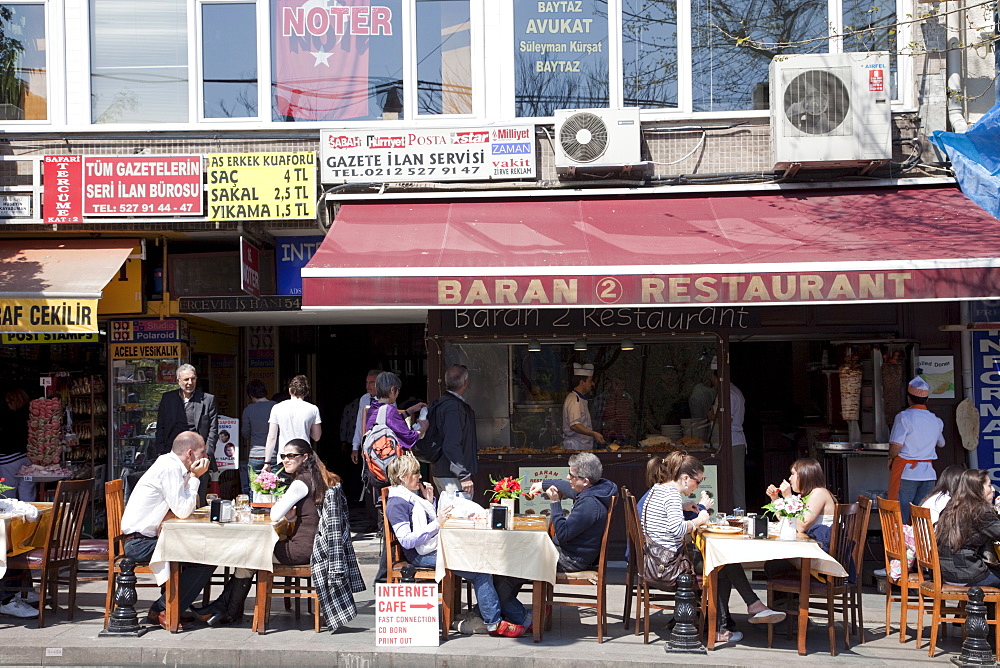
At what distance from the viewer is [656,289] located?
7969mm

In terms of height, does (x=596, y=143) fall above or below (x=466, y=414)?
above

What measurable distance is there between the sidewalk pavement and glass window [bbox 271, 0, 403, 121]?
536 cm

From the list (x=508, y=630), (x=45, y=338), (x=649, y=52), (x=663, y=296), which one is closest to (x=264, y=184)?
(x=45, y=338)

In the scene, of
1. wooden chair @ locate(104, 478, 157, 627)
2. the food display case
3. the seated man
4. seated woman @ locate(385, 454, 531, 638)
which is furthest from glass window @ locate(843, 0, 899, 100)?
wooden chair @ locate(104, 478, 157, 627)

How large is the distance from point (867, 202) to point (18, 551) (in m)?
8.05

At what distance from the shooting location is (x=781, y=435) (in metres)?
12.7

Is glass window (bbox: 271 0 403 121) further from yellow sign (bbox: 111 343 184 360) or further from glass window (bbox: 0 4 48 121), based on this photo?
yellow sign (bbox: 111 343 184 360)

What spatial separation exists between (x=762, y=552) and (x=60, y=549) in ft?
17.7

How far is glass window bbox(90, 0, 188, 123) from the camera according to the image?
10172mm

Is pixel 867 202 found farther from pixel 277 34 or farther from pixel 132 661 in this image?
pixel 132 661

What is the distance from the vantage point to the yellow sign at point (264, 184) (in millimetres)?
9719

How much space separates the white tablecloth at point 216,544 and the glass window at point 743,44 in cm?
615

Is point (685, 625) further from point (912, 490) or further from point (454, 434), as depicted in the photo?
point (912, 490)

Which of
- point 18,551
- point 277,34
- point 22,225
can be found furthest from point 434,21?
point 18,551
